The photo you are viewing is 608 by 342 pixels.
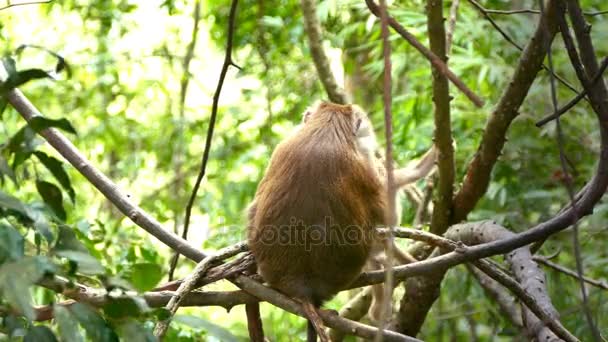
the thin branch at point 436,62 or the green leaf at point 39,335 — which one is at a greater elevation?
the thin branch at point 436,62

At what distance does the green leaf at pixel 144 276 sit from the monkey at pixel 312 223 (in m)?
0.47

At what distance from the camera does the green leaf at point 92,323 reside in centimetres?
189

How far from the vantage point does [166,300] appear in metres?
3.10

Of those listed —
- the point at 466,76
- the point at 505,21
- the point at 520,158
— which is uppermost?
the point at 505,21

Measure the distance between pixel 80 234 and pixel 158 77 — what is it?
4.85m

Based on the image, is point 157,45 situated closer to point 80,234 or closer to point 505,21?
point 505,21

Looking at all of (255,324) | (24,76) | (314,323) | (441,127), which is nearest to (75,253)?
(24,76)

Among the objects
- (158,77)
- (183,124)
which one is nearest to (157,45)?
(158,77)

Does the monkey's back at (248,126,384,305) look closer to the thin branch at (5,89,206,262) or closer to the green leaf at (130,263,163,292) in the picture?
the thin branch at (5,89,206,262)

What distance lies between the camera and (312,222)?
3645 millimetres

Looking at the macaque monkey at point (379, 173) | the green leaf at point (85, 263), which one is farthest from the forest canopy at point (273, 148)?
the macaque monkey at point (379, 173)

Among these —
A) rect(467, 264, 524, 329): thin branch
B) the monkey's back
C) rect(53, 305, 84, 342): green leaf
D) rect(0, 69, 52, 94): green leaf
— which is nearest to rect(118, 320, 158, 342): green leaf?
rect(53, 305, 84, 342): green leaf

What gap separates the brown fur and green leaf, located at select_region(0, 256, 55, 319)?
1809mm

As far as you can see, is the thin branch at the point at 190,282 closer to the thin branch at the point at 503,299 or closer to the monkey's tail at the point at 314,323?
the monkey's tail at the point at 314,323
